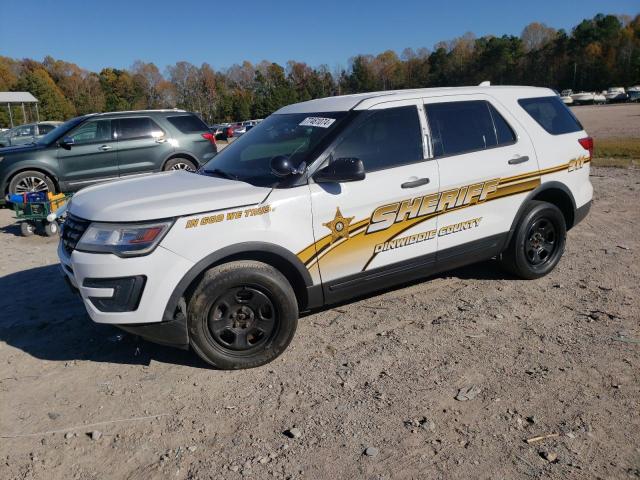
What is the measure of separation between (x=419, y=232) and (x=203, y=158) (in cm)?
756

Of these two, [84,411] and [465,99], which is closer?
[84,411]

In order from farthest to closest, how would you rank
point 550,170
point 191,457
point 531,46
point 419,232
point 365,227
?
point 531,46 → point 550,170 → point 419,232 → point 365,227 → point 191,457

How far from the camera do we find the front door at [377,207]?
3.81 m

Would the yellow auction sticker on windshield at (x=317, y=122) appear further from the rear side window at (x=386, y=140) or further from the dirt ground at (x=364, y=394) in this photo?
the dirt ground at (x=364, y=394)

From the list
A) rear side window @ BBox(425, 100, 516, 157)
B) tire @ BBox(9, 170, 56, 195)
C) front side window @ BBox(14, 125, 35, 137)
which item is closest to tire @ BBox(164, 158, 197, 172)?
tire @ BBox(9, 170, 56, 195)

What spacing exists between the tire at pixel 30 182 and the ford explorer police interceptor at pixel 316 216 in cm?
674

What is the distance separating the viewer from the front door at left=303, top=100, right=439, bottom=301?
3.81 meters

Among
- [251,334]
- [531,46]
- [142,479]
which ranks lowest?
[142,479]

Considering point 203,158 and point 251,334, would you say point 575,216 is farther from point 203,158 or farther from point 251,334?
point 203,158

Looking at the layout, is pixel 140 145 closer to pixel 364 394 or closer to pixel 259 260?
pixel 259 260

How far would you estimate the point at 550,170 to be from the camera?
4.97m

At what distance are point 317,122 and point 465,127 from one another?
1315 mm

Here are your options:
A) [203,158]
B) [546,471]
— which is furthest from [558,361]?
[203,158]

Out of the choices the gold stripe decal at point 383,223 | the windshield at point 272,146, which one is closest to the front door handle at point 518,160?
the gold stripe decal at point 383,223
